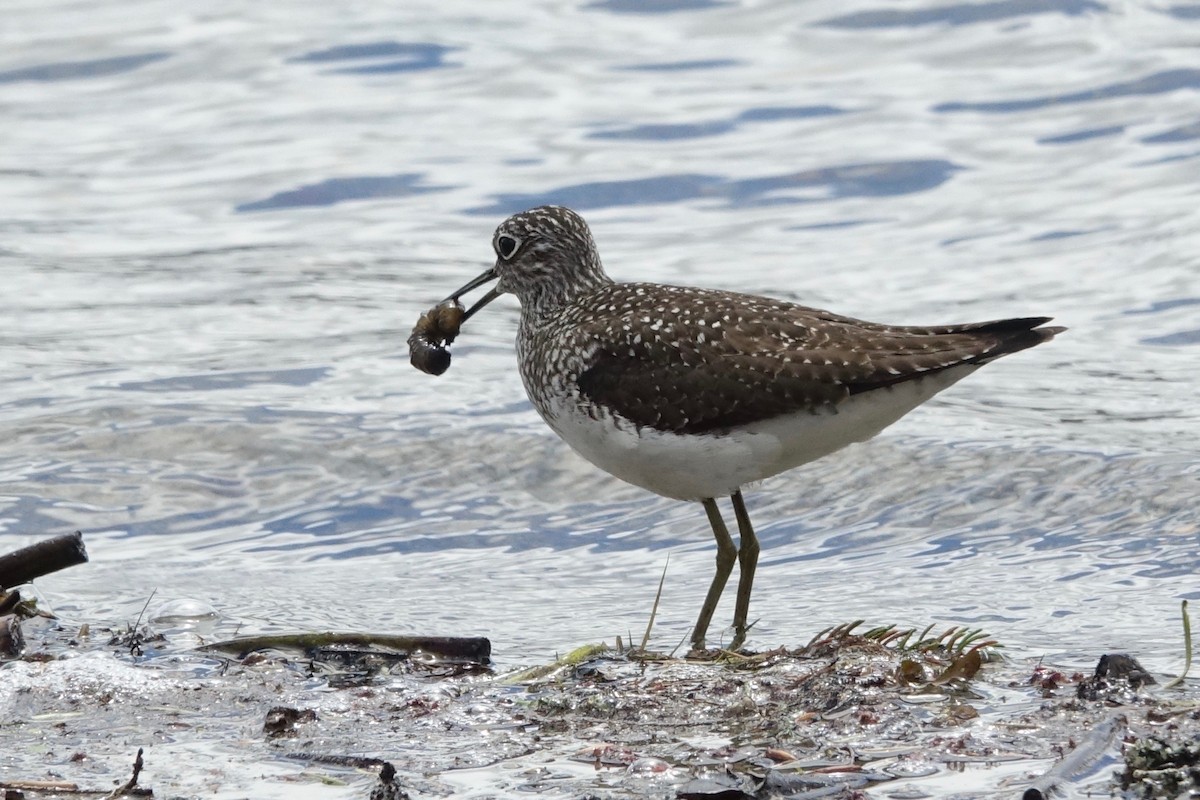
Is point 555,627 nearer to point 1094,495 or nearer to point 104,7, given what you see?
point 1094,495

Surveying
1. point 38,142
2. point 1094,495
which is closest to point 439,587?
point 1094,495

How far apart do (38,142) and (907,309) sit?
10.5 m

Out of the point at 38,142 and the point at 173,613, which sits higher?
the point at 38,142

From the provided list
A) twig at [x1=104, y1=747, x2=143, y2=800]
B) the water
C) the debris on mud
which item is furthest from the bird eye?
twig at [x1=104, y1=747, x2=143, y2=800]

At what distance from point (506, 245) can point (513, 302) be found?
612cm

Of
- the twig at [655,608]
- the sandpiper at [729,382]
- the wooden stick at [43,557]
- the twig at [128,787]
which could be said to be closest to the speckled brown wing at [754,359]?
the sandpiper at [729,382]

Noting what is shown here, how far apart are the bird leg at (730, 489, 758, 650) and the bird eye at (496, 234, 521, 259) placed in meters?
1.76

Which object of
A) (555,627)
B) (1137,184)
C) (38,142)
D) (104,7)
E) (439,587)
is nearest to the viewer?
(555,627)

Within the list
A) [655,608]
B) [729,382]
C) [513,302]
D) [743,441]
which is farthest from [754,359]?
[513,302]

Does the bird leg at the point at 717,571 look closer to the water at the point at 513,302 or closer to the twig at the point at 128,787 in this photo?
the water at the point at 513,302

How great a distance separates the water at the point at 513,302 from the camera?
321 inches

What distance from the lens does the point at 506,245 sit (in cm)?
809

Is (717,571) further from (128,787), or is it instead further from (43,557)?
(128,787)

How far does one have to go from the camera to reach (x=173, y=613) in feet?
23.9
